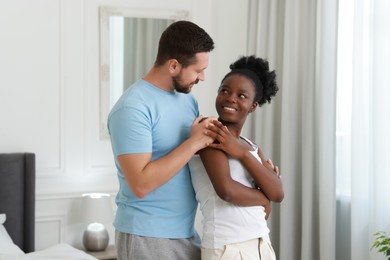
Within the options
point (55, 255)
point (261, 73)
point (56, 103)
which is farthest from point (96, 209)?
point (261, 73)

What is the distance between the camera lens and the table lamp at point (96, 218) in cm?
397

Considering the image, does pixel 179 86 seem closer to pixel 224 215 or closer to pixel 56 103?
pixel 224 215

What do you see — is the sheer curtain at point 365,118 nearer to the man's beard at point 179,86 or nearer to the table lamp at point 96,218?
the table lamp at point 96,218

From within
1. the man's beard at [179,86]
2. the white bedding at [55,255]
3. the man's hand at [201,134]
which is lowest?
the white bedding at [55,255]

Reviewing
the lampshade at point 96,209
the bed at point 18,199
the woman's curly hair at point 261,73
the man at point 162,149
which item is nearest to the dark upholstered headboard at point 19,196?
the bed at point 18,199

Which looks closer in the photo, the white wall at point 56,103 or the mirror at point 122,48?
the white wall at point 56,103

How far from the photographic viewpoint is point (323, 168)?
374 centimetres

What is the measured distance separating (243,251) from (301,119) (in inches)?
90.5

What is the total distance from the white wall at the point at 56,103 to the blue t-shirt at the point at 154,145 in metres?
2.33

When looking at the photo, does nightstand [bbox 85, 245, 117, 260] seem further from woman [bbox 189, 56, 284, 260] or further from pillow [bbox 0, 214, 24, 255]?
woman [bbox 189, 56, 284, 260]

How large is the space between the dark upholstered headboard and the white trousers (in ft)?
7.57

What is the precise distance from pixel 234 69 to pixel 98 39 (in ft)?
7.72

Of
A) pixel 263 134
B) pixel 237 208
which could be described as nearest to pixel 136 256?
pixel 237 208

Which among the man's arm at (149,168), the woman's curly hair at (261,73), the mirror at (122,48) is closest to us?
the man's arm at (149,168)
